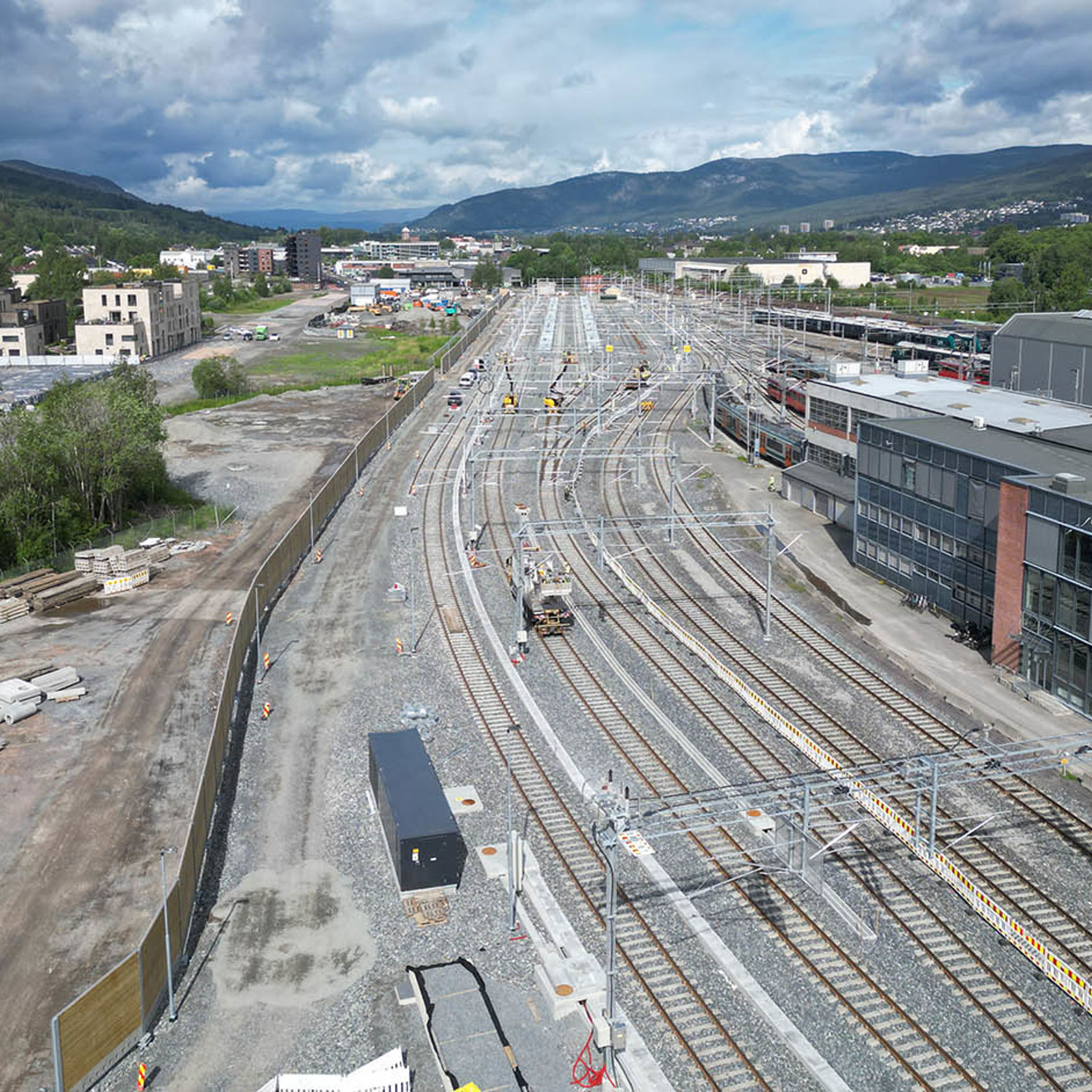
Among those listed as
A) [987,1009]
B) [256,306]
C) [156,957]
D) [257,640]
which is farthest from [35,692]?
[256,306]

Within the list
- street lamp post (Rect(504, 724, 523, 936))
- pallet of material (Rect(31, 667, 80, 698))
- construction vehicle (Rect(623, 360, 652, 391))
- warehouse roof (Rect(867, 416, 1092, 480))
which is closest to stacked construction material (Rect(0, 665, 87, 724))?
pallet of material (Rect(31, 667, 80, 698))

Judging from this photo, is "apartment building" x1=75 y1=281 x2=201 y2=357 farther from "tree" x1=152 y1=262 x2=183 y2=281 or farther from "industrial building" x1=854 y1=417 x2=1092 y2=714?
"industrial building" x1=854 y1=417 x2=1092 y2=714

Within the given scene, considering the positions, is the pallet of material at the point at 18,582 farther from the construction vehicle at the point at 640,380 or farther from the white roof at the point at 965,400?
the construction vehicle at the point at 640,380

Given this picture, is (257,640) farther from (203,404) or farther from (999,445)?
(203,404)

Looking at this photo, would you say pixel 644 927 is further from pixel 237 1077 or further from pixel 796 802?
pixel 237 1077

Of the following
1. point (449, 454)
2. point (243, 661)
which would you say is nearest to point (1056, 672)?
point (243, 661)

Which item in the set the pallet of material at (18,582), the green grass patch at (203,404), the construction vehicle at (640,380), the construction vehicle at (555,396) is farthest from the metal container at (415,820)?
the construction vehicle at (640,380)
